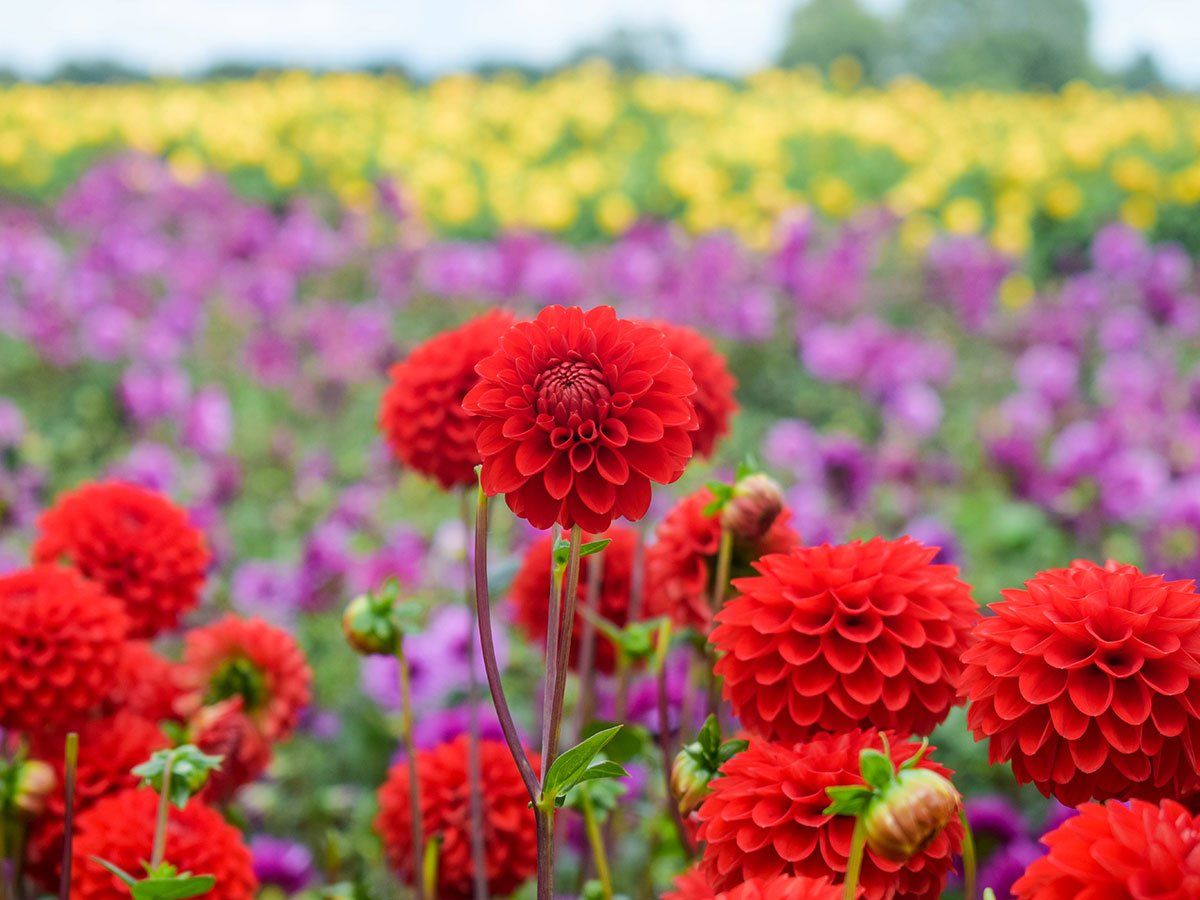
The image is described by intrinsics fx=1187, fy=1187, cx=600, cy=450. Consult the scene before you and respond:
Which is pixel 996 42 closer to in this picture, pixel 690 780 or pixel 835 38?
pixel 835 38

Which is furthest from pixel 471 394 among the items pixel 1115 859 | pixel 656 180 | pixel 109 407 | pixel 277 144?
pixel 277 144

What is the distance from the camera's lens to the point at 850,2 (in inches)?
619

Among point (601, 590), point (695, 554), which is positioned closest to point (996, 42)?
point (601, 590)

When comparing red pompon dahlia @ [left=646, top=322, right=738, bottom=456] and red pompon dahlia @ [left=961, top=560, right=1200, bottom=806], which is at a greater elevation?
red pompon dahlia @ [left=646, top=322, right=738, bottom=456]

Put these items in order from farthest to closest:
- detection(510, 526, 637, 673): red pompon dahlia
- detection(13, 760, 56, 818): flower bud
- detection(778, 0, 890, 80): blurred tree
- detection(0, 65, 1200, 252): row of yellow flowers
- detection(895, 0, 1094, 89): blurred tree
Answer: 1. detection(778, 0, 890, 80): blurred tree
2. detection(895, 0, 1094, 89): blurred tree
3. detection(0, 65, 1200, 252): row of yellow flowers
4. detection(510, 526, 637, 673): red pompon dahlia
5. detection(13, 760, 56, 818): flower bud

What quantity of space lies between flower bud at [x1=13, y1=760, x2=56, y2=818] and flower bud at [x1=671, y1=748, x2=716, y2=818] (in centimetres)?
41

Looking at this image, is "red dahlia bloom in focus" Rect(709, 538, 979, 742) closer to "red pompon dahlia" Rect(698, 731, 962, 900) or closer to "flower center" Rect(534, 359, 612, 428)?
"red pompon dahlia" Rect(698, 731, 962, 900)

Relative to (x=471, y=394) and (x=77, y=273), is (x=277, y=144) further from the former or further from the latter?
(x=471, y=394)

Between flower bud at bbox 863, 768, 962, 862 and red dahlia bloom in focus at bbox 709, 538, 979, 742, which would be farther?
red dahlia bloom in focus at bbox 709, 538, 979, 742

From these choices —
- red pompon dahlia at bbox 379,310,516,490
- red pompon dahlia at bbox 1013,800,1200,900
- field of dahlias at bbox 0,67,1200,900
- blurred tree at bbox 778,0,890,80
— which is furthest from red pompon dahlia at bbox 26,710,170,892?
blurred tree at bbox 778,0,890,80

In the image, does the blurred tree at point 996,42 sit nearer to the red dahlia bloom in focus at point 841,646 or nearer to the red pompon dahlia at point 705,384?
the red pompon dahlia at point 705,384

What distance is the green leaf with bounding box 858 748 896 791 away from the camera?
1.59 ft

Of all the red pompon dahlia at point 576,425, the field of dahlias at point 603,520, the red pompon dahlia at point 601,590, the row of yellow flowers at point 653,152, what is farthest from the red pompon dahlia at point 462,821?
the row of yellow flowers at point 653,152

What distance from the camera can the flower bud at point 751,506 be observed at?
73cm
